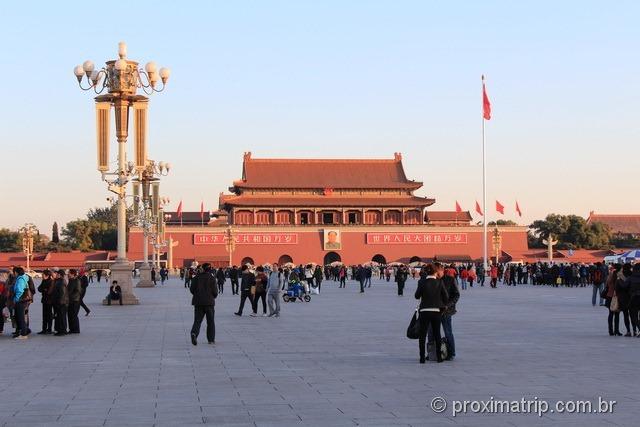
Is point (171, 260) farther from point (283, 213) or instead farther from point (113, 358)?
point (113, 358)

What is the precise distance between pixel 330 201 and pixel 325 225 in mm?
3089

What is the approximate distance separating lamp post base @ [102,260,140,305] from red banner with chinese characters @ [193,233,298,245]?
56.5 meters

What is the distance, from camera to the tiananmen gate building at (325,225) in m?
84.4

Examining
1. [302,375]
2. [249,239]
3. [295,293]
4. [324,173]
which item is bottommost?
[302,375]

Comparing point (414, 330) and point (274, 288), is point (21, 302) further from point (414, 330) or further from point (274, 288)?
point (414, 330)

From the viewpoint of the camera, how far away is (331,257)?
85.9m

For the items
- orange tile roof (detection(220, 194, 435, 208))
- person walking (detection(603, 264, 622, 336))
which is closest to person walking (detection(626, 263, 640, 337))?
person walking (detection(603, 264, 622, 336))

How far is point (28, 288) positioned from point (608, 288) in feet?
32.0

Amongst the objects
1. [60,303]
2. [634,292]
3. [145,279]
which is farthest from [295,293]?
[145,279]

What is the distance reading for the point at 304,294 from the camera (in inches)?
1169

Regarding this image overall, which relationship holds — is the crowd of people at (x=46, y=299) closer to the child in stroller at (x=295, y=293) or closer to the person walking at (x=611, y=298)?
the person walking at (x=611, y=298)

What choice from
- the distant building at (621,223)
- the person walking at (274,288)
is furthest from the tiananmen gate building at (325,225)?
the person walking at (274,288)

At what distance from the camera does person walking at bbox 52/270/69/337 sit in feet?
54.4

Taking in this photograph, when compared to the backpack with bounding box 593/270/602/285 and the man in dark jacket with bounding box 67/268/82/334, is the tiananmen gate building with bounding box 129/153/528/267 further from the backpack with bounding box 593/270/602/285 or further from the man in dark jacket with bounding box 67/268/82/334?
the man in dark jacket with bounding box 67/268/82/334
